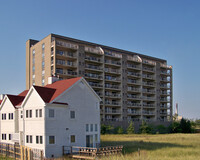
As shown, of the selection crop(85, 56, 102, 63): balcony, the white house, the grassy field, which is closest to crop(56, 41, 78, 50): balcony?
crop(85, 56, 102, 63): balcony

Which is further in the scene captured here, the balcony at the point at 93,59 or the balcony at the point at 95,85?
the balcony at the point at 95,85

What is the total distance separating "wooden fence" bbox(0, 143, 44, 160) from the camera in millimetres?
23672

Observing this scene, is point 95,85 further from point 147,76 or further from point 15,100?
point 15,100

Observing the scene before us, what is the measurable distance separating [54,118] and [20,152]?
282 inches

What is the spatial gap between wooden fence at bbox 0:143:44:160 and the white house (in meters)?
2.99

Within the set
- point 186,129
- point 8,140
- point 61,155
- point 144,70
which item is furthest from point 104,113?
point 61,155

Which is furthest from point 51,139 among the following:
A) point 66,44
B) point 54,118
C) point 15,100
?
point 66,44

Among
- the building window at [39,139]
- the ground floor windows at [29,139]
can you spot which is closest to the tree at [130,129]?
the ground floor windows at [29,139]

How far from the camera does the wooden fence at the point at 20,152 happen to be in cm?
2367

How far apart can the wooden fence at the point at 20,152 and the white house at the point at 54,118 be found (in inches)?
118

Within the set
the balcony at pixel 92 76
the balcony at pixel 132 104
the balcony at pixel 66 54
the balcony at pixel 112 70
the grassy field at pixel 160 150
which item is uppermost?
the balcony at pixel 66 54

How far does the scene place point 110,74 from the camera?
8681cm

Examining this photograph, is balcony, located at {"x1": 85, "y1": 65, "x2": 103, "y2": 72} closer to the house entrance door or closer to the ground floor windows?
the house entrance door

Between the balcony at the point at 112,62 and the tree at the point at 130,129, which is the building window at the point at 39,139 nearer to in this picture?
the tree at the point at 130,129
